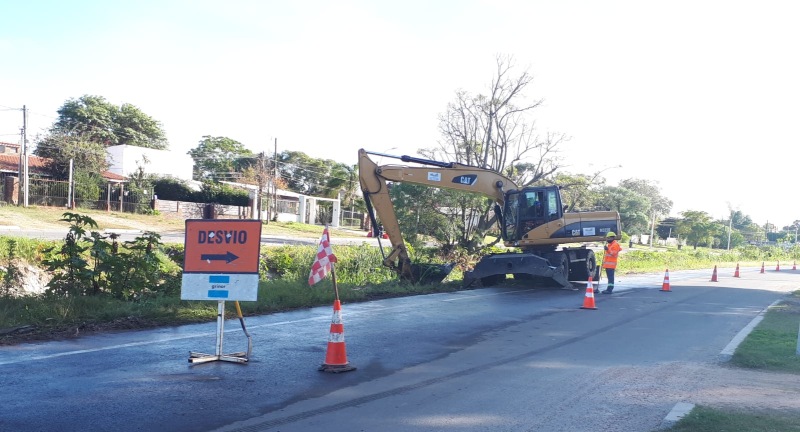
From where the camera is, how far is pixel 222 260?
28.5ft

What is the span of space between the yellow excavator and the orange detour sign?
927cm

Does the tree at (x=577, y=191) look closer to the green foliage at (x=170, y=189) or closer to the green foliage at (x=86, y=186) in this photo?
the green foliage at (x=170, y=189)

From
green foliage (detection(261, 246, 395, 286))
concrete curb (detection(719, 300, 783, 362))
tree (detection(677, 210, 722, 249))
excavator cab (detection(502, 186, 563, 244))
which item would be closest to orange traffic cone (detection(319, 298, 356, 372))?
concrete curb (detection(719, 300, 783, 362))

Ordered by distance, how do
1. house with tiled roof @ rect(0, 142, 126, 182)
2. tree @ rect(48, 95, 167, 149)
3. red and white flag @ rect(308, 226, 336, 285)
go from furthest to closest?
tree @ rect(48, 95, 167, 149) → house with tiled roof @ rect(0, 142, 126, 182) → red and white flag @ rect(308, 226, 336, 285)

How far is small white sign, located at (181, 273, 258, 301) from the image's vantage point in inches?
338

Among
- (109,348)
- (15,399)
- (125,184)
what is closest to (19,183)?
(125,184)

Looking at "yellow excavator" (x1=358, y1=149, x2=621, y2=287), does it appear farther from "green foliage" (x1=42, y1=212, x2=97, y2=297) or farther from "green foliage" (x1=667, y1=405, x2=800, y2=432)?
"green foliage" (x1=667, y1=405, x2=800, y2=432)

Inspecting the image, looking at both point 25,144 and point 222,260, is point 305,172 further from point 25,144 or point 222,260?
point 222,260

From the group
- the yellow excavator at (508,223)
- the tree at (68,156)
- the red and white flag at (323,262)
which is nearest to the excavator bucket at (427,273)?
the yellow excavator at (508,223)

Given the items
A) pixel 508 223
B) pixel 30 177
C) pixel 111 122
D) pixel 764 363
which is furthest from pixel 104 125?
pixel 764 363

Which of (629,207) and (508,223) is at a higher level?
(629,207)

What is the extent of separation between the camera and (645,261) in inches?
1586

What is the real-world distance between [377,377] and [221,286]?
2356 millimetres

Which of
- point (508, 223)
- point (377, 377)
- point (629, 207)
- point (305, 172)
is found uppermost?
point (305, 172)
